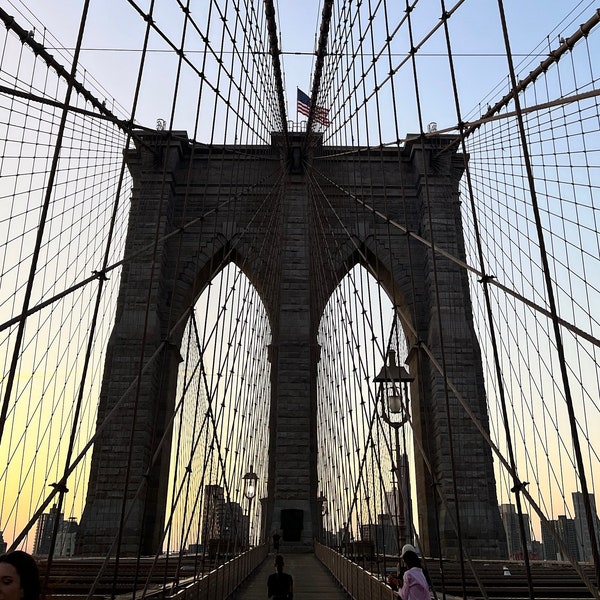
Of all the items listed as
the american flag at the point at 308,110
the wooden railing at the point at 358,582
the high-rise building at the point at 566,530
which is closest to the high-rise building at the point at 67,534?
the wooden railing at the point at 358,582

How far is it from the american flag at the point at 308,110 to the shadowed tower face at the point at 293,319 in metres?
0.72

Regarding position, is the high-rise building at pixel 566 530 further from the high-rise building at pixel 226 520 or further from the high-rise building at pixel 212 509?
the high-rise building at pixel 212 509

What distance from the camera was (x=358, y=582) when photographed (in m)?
5.02

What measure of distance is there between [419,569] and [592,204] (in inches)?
276

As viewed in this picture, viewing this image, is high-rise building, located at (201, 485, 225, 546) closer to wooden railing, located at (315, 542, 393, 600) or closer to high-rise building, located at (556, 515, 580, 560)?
Answer: wooden railing, located at (315, 542, 393, 600)

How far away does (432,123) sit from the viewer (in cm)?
1748

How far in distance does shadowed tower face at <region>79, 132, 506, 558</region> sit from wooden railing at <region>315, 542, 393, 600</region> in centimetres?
678

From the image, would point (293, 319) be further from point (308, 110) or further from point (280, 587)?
point (280, 587)

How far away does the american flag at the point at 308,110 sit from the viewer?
1688 cm

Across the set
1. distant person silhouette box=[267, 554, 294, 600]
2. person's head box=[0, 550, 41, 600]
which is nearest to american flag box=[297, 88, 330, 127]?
distant person silhouette box=[267, 554, 294, 600]

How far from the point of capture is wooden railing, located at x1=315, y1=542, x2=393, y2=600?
12.7ft

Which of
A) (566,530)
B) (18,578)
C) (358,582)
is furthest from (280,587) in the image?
(566,530)

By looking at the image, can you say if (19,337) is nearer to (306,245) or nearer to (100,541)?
(100,541)

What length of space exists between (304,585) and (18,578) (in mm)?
6354
